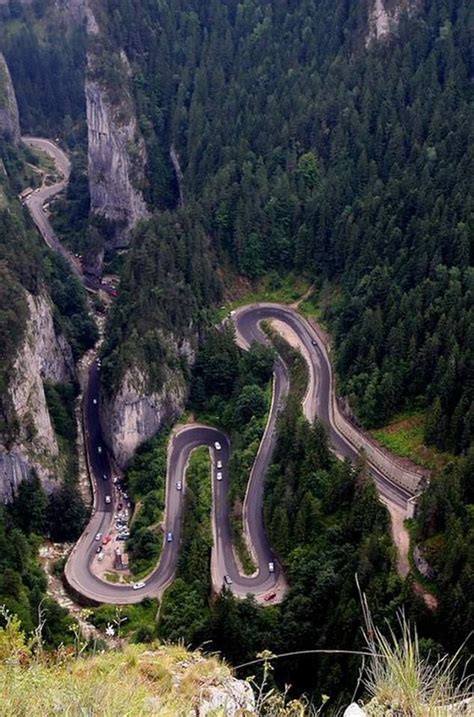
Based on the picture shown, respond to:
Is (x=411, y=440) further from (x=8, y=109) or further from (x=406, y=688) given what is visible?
(x=8, y=109)

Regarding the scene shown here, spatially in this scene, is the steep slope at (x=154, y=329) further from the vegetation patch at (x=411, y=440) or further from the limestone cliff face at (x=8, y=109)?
the limestone cliff face at (x=8, y=109)

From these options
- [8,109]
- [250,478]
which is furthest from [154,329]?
[8,109]

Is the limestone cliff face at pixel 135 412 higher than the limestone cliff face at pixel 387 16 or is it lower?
lower

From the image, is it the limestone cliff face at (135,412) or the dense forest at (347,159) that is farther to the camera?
the limestone cliff face at (135,412)

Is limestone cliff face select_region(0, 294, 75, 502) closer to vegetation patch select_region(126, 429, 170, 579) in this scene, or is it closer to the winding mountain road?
the winding mountain road

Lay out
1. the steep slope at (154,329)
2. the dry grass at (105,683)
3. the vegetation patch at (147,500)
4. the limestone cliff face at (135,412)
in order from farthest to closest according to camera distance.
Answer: the steep slope at (154,329)
the limestone cliff face at (135,412)
the vegetation patch at (147,500)
the dry grass at (105,683)

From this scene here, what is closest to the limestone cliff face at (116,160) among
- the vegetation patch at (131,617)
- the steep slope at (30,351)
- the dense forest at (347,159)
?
the dense forest at (347,159)

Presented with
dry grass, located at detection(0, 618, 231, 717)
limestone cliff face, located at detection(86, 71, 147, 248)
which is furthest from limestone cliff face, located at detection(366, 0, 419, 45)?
dry grass, located at detection(0, 618, 231, 717)
